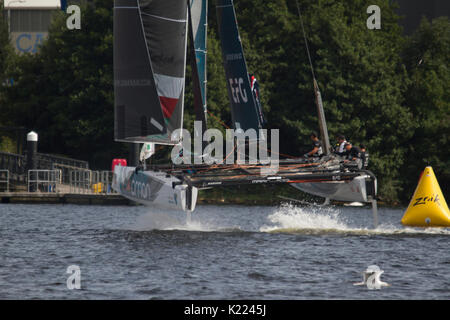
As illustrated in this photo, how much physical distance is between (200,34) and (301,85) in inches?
973

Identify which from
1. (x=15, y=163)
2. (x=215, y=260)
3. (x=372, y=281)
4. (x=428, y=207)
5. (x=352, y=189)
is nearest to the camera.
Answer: (x=372, y=281)

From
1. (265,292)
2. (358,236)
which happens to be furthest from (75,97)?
(265,292)

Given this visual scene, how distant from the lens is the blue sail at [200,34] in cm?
3184

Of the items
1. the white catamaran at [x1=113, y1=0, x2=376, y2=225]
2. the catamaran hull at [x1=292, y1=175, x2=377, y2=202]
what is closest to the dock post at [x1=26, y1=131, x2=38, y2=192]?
the white catamaran at [x1=113, y1=0, x2=376, y2=225]

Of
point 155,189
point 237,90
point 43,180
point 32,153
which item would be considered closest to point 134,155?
point 32,153

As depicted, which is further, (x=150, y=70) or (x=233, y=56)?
(x=233, y=56)

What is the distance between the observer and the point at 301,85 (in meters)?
56.5

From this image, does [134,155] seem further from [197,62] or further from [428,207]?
[428,207]

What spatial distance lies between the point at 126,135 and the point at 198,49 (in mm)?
4507

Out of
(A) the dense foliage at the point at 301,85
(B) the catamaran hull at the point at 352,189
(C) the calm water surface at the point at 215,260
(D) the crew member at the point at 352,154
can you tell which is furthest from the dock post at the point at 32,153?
(D) the crew member at the point at 352,154

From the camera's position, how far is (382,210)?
5100cm
